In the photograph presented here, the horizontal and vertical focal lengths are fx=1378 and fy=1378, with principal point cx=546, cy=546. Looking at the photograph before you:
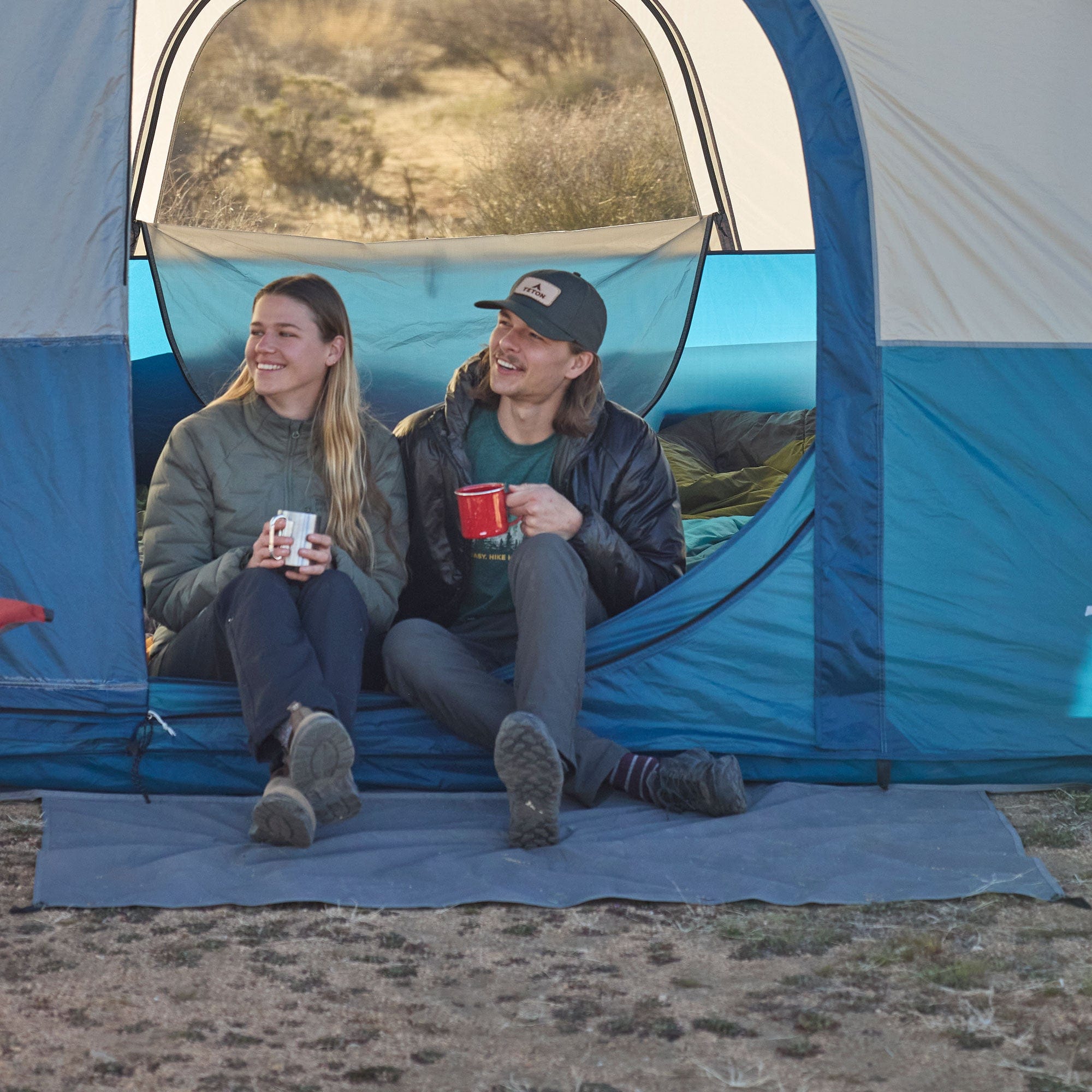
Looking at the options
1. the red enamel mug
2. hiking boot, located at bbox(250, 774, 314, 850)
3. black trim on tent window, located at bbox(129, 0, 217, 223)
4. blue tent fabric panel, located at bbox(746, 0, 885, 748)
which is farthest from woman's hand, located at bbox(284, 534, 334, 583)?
black trim on tent window, located at bbox(129, 0, 217, 223)

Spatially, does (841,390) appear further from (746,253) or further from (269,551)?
(746,253)

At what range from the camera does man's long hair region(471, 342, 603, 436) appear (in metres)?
2.79

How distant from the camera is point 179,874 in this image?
7.34 feet

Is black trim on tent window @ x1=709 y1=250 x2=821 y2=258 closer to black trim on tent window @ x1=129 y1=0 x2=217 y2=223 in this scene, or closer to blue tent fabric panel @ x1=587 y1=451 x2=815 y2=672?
black trim on tent window @ x1=129 y1=0 x2=217 y2=223

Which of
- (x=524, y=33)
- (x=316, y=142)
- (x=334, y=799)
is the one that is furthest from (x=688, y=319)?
(x=524, y=33)

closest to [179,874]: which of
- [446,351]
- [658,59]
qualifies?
[446,351]

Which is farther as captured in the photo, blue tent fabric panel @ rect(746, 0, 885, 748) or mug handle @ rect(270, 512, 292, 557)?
blue tent fabric panel @ rect(746, 0, 885, 748)

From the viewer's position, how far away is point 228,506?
266 centimetres

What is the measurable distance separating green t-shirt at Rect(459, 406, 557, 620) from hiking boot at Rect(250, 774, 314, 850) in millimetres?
674

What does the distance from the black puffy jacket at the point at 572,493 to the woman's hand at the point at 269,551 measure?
0.42m

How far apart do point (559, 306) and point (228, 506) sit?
757 mm

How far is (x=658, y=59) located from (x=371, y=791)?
309 cm

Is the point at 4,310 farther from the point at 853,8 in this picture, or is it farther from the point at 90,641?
the point at 853,8

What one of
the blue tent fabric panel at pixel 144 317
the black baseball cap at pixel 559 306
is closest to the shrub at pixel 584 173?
the blue tent fabric panel at pixel 144 317
